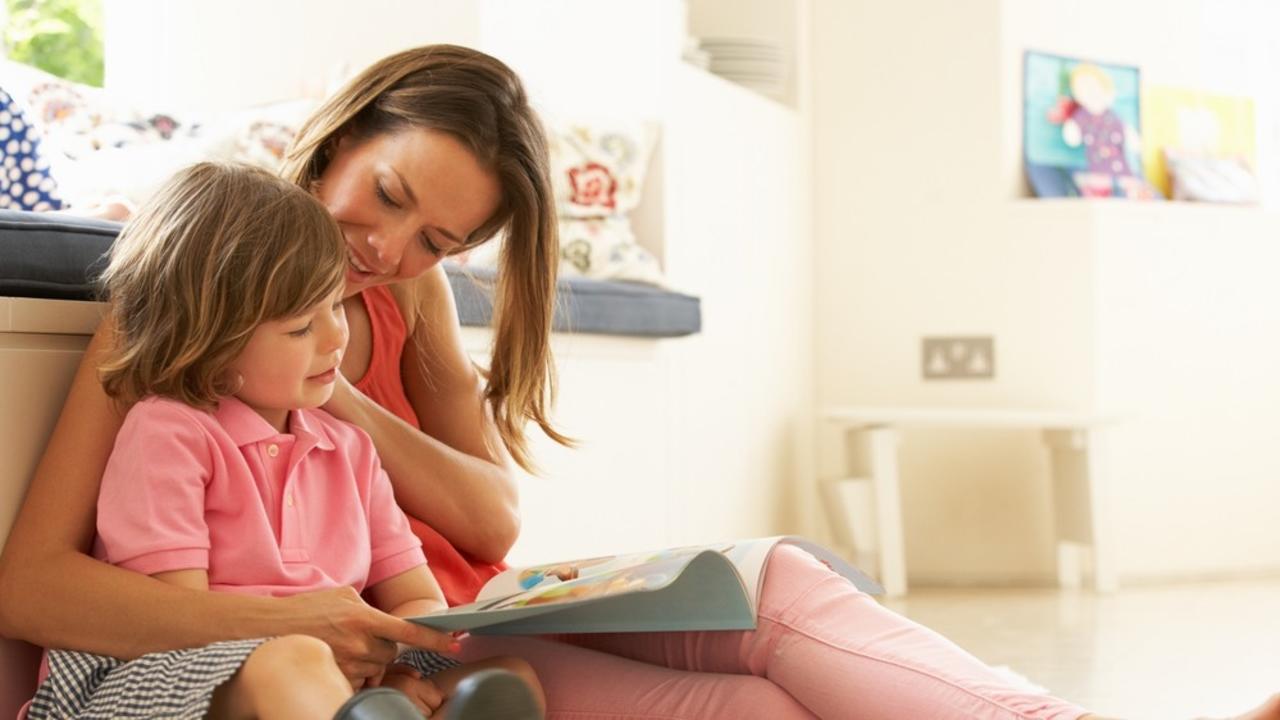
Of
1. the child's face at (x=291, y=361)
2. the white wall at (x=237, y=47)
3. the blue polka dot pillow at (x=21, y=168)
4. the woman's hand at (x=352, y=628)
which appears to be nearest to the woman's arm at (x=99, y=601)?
the woman's hand at (x=352, y=628)

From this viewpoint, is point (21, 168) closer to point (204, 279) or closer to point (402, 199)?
point (402, 199)

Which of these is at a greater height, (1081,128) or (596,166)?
(1081,128)

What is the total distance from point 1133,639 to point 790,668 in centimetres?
199

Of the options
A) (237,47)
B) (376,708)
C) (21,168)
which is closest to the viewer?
(376,708)

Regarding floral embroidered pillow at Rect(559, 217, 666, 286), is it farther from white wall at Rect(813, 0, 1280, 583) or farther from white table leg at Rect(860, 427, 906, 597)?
white wall at Rect(813, 0, 1280, 583)

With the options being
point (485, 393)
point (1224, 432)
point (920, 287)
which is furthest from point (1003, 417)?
point (485, 393)

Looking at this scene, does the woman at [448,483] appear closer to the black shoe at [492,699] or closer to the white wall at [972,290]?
the black shoe at [492,699]

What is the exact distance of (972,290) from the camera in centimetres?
415

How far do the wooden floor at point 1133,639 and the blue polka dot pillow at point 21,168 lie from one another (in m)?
1.57

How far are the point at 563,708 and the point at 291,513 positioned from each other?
297 mm

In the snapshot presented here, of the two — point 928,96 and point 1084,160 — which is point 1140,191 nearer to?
point 1084,160

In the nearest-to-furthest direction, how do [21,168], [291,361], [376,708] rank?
1. [376,708]
2. [291,361]
3. [21,168]

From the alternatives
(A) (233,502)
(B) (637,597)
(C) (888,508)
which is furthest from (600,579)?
(C) (888,508)

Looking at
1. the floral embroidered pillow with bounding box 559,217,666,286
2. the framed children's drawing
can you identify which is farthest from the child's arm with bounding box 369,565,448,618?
the framed children's drawing
